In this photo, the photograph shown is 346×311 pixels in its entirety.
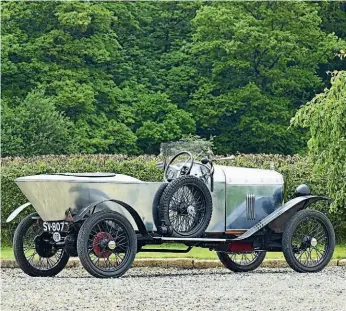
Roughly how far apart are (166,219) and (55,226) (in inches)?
57.4

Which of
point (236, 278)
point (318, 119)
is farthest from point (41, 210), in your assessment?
point (318, 119)

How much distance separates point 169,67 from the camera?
51438mm

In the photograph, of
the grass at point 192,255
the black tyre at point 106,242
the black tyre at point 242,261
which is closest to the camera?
the black tyre at point 106,242

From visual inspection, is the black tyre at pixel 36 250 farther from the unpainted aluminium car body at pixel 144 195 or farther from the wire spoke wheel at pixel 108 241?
the wire spoke wheel at pixel 108 241

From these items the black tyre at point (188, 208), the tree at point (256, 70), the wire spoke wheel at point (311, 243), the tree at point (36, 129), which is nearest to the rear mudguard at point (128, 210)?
the black tyre at point (188, 208)

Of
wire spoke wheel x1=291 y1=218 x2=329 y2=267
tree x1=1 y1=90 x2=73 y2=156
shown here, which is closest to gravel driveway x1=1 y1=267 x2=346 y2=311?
wire spoke wheel x1=291 y1=218 x2=329 y2=267

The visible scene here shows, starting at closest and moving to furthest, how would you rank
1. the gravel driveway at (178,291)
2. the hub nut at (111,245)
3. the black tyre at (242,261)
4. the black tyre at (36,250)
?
the gravel driveway at (178,291)
the hub nut at (111,245)
the black tyre at (36,250)
the black tyre at (242,261)

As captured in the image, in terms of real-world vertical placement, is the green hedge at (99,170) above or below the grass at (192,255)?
above

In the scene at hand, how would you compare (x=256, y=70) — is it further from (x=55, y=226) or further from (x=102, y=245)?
(x=102, y=245)

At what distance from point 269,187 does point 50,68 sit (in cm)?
3239

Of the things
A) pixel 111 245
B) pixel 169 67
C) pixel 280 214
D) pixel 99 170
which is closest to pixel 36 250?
pixel 111 245

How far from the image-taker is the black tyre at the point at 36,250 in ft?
47.4

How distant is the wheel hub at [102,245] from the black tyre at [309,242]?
102 inches

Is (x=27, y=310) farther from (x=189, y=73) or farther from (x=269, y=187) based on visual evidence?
(x=189, y=73)
